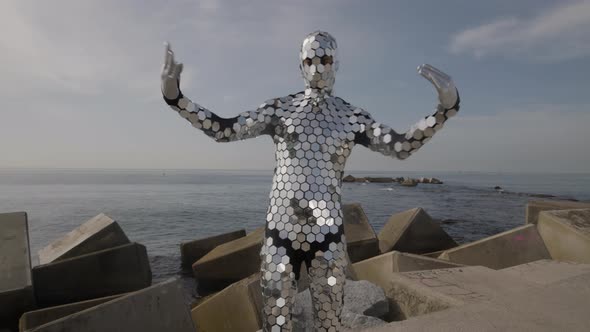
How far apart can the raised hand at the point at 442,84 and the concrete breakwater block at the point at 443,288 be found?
2201 millimetres

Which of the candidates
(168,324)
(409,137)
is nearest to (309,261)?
(409,137)

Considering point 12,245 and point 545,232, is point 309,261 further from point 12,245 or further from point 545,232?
point 545,232

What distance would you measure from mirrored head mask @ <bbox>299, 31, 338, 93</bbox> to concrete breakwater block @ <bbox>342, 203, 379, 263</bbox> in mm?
5209

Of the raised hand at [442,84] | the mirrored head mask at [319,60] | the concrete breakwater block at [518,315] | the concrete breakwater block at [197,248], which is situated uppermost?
the mirrored head mask at [319,60]

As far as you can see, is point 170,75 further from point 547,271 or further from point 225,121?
point 547,271

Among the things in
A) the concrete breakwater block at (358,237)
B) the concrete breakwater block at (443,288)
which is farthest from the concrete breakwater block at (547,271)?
the concrete breakwater block at (358,237)

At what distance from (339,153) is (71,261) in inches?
224

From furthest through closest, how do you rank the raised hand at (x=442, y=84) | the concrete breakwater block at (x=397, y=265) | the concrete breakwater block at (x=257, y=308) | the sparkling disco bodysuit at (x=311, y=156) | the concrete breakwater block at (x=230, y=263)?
the concrete breakwater block at (x=230, y=263) → the concrete breakwater block at (x=397, y=265) → the concrete breakwater block at (x=257, y=308) → the sparkling disco bodysuit at (x=311, y=156) → the raised hand at (x=442, y=84)

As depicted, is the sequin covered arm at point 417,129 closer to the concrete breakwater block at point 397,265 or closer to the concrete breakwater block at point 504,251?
the concrete breakwater block at point 397,265

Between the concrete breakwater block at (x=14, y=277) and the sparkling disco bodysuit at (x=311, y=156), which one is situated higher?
the sparkling disco bodysuit at (x=311, y=156)

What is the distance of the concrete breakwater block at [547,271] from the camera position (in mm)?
4320

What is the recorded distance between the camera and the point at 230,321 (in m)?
4.27

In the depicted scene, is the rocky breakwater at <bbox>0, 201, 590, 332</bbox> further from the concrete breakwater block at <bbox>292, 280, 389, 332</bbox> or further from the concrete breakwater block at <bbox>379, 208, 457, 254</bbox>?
the concrete breakwater block at <bbox>379, 208, 457, 254</bbox>

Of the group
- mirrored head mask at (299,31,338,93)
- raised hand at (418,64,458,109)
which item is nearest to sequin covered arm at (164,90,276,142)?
mirrored head mask at (299,31,338,93)
